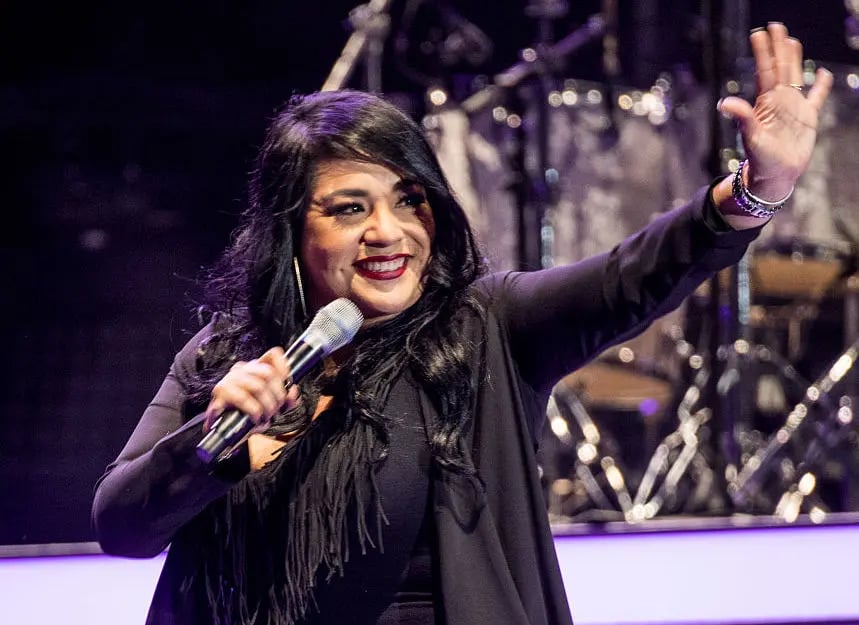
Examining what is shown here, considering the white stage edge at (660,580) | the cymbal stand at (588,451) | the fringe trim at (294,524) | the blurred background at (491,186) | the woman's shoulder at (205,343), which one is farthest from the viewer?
the cymbal stand at (588,451)

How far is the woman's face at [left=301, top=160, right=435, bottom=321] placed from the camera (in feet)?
5.54

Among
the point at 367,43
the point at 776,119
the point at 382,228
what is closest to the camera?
the point at 776,119

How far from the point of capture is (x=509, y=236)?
479cm

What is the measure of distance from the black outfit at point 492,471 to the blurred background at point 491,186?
2488 millimetres

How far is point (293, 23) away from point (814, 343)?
10.3ft

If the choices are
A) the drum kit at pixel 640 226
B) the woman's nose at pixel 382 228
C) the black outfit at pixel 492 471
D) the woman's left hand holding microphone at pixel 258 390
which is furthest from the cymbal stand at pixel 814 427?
the woman's left hand holding microphone at pixel 258 390

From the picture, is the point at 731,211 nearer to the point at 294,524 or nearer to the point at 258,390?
the point at 258,390

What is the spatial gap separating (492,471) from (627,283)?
362 mm

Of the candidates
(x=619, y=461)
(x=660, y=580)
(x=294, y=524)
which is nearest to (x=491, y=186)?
(x=619, y=461)

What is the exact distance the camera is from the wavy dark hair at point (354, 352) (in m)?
1.63

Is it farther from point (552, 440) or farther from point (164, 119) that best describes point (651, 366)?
point (164, 119)

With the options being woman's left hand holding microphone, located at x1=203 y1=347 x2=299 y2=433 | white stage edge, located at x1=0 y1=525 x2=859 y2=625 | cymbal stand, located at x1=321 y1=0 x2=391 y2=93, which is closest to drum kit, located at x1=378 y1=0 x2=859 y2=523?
cymbal stand, located at x1=321 y1=0 x2=391 y2=93

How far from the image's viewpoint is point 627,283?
1521 mm

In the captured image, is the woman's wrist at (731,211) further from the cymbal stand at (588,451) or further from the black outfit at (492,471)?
the cymbal stand at (588,451)
